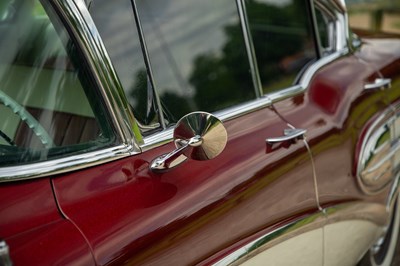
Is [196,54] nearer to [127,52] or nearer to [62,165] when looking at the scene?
[127,52]

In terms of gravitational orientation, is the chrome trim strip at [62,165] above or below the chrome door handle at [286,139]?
above

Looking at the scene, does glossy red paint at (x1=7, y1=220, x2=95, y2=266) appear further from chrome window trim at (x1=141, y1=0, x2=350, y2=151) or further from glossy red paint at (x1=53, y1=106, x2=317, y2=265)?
chrome window trim at (x1=141, y1=0, x2=350, y2=151)

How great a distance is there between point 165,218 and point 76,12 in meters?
0.65

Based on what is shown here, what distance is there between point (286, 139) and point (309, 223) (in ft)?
1.09

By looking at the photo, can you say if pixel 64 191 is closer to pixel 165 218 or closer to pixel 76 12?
pixel 165 218

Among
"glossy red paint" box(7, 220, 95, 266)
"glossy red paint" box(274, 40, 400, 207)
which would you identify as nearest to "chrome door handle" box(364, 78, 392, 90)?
"glossy red paint" box(274, 40, 400, 207)

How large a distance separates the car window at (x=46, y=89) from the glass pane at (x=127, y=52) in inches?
4.9

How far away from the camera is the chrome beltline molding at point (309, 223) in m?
2.06

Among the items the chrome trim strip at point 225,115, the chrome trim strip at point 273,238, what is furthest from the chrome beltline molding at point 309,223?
the chrome trim strip at point 225,115

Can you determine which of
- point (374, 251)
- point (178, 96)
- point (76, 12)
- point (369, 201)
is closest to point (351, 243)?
point (369, 201)

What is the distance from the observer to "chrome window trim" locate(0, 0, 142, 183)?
1792 millimetres

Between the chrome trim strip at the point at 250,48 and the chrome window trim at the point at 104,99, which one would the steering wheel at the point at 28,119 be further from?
the chrome trim strip at the point at 250,48

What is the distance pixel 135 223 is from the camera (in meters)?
1.79

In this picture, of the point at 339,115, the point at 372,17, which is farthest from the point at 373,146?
the point at 372,17
